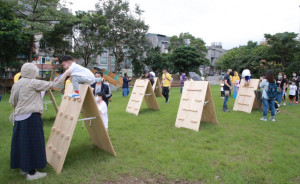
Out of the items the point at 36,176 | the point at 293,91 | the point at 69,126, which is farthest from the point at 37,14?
the point at 293,91

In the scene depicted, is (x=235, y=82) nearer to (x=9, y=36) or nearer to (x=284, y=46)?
(x=9, y=36)

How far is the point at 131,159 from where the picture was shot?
454 centimetres

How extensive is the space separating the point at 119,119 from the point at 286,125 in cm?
582

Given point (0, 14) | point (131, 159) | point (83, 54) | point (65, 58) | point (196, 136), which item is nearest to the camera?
point (65, 58)

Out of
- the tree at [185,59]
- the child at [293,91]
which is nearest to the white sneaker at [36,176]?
the child at [293,91]

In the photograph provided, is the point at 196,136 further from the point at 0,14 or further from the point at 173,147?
the point at 0,14

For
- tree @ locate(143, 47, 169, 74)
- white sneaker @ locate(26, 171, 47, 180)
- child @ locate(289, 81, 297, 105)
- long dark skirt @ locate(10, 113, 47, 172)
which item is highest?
tree @ locate(143, 47, 169, 74)

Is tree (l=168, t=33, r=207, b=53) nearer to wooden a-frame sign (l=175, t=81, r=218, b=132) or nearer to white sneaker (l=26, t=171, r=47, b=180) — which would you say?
wooden a-frame sign (l=175, t=81, r=218, b=132)

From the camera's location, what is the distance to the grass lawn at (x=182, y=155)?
382cm

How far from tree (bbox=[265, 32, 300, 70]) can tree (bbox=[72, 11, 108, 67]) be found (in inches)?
853

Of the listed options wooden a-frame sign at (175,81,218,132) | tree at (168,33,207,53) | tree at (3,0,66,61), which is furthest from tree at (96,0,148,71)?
tree at (168,33,207,53)

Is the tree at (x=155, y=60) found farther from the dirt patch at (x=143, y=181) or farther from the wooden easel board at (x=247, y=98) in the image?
the dirt patch at (x=143, y=181)

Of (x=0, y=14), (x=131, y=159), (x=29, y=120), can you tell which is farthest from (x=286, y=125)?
(x=0, y=14)

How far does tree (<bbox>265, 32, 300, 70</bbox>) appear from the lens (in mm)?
27973
